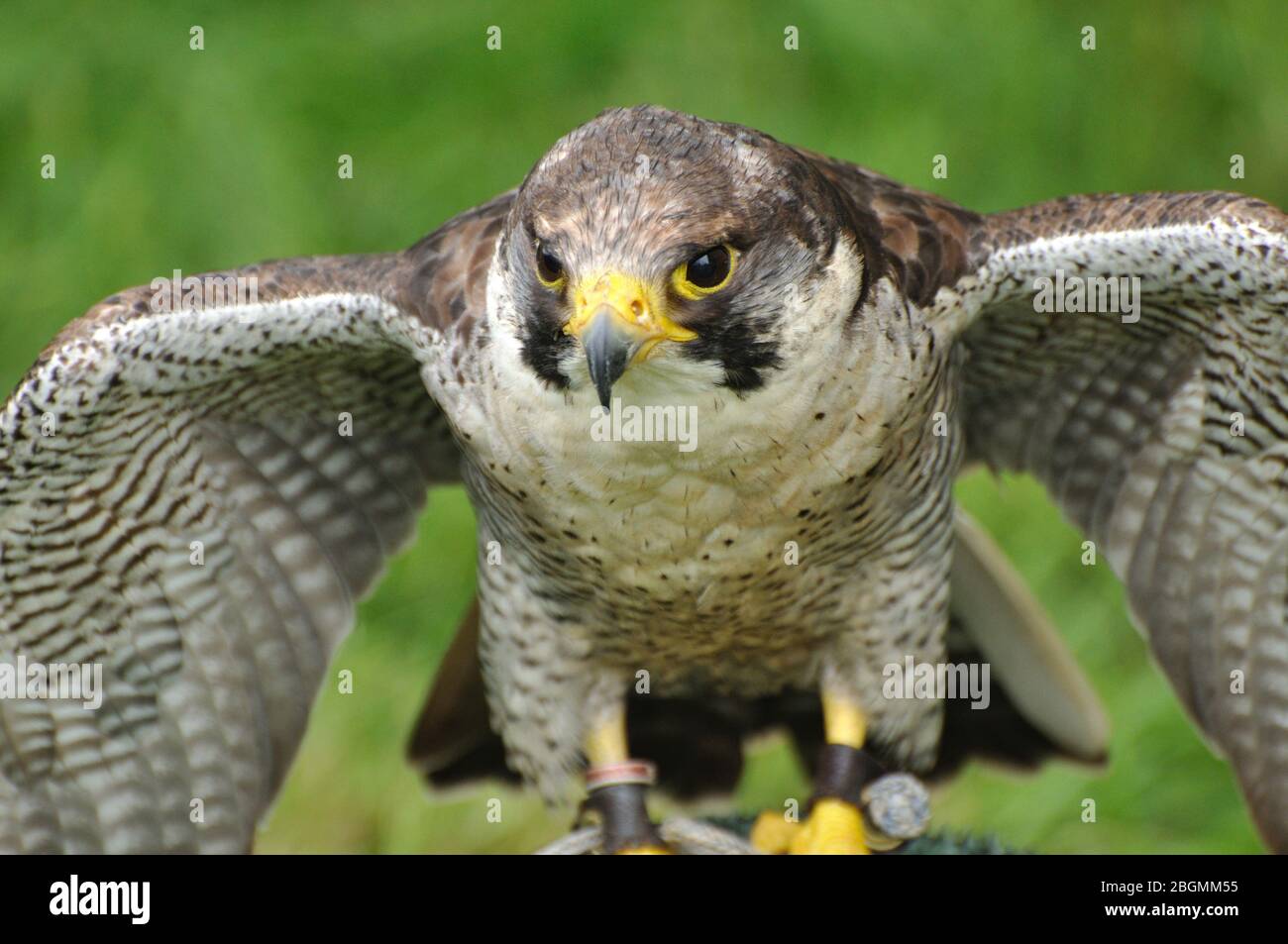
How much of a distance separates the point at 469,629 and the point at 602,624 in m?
0.71

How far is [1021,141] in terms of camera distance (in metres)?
7.96

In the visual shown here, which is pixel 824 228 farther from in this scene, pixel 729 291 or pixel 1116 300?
pixel 1116 300

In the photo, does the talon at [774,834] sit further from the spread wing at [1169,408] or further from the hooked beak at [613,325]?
the hooked beak at [613,325]

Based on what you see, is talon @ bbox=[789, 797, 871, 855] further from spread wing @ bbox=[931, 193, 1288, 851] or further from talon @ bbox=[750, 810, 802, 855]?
spread wing @ bbox=[931, 193, 1288, 851]

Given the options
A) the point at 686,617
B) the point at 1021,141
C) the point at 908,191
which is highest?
the point at 1021,141

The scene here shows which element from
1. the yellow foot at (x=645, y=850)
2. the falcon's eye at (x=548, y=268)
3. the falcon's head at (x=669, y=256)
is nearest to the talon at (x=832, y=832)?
the yellow foot at (x=645, y=850)

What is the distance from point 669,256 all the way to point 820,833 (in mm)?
1508

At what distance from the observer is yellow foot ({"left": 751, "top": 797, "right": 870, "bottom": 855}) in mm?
4539

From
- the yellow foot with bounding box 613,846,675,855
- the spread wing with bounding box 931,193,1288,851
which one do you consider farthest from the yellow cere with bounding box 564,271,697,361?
the yellow foot with bounding box 613,846,675,855

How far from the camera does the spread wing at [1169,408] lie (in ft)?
13.9

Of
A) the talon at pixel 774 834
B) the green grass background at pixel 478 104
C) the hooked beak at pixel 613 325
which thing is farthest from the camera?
the green grass background at pixel 478 104

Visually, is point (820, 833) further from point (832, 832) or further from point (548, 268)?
point (548, 268)

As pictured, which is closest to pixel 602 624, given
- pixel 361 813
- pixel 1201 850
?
pixel 361 813

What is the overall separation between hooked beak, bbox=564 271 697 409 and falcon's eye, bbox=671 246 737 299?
0.07 m
